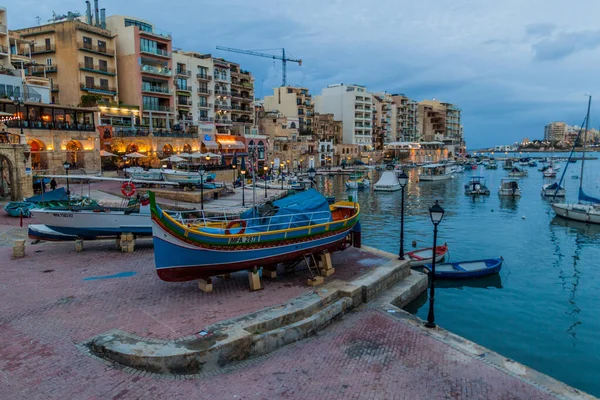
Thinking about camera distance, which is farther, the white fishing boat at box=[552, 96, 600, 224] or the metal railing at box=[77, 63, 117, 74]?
the metal railing at box=[77, 63, 117, 74]

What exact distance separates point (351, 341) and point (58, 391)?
6415 millimetres

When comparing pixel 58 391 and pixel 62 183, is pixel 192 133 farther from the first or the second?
pixel 58 391

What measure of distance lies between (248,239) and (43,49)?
53480mm

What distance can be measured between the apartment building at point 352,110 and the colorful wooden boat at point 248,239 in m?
97.8

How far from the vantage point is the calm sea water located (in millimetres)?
12992

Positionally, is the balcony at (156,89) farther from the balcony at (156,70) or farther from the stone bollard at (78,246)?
the stone bollard at (78,246)

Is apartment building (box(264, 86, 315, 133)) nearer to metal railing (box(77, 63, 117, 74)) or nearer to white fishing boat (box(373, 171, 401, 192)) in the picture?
white fishing boat (box(373, 171, 401, 192))

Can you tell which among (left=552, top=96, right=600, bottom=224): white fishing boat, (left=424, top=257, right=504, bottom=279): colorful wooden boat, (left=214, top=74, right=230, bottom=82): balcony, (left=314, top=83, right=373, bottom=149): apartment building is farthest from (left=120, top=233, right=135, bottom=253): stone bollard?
(left=314, top=83, right=373, bottom=149): apartment building

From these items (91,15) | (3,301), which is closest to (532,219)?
(3,301)

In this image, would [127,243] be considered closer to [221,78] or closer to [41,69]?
[41,69]

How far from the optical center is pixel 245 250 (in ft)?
41.4

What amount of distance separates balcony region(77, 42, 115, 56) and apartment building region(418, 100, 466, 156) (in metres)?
116

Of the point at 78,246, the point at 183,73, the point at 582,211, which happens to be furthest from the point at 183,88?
the point at 582,211

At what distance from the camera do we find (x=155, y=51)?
188 feet
